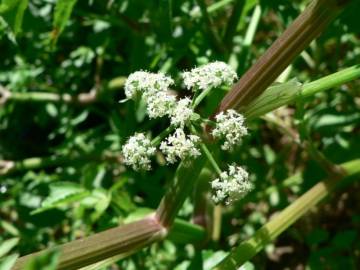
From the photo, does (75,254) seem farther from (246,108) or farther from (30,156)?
(30,156)

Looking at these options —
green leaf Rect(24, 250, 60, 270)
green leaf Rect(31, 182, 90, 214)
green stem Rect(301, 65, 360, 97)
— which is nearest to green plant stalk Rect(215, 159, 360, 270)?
green stem Rect(301, 65, 360, 97)

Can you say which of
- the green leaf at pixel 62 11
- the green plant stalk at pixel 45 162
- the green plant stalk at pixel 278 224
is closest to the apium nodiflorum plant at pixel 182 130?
the green plant stalk at pixel 278 224

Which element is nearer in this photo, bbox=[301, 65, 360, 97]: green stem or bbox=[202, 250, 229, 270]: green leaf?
bbox=[301, 65, 360, 97]: green stem

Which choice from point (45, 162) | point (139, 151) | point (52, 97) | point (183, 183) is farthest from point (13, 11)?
point (52, 97)

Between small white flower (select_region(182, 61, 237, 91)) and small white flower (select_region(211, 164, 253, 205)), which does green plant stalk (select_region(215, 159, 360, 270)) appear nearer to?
small white flower (select_region(211, 164, 253, 205))

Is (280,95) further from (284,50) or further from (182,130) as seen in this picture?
(182,130)

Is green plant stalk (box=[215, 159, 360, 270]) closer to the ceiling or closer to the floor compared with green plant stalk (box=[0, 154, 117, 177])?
closer to the floor

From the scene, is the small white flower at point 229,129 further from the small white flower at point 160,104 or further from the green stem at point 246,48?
the green stem at point 246,48
